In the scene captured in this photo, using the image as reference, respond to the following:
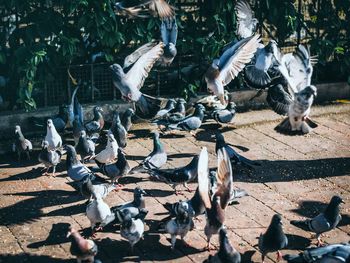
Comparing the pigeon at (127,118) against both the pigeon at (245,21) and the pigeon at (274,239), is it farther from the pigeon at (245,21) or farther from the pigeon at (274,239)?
the pigeon at (274,239)

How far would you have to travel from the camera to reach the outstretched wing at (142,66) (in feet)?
41.3

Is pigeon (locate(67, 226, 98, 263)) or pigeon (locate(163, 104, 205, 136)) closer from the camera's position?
pigeon (locate(67, 226, 98, 263))

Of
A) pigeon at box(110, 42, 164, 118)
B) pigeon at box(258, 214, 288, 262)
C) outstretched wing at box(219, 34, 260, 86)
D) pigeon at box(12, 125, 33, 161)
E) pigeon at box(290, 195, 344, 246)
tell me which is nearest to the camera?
pigeon at box(258, 214, 288, 262)

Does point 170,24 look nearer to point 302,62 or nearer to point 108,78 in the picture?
point 108,78

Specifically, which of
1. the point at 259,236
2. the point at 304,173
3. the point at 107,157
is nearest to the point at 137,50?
the point at 107,157

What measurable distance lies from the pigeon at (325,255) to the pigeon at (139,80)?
5234mm

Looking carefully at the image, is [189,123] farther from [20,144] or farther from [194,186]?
[20,144]

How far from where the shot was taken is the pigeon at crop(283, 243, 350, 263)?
7859mm

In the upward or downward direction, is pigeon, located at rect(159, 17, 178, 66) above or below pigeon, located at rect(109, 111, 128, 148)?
above

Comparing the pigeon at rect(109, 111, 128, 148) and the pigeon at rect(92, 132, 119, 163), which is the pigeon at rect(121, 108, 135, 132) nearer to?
the pigeon at rect(109, 111, 128, 148)

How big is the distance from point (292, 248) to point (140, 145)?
14.1ft

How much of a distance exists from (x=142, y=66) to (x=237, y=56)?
1687mm

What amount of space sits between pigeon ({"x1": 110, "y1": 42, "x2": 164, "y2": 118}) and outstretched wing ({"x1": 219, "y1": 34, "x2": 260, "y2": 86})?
1.21 metres

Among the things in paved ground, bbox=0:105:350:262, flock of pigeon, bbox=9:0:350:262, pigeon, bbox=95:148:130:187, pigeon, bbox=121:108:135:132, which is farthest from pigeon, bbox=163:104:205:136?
pigeon, bbox=95:148:130:187
